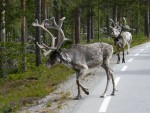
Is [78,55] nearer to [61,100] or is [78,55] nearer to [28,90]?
[61,100]

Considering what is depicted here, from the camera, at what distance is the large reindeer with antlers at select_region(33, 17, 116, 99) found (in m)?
10.6

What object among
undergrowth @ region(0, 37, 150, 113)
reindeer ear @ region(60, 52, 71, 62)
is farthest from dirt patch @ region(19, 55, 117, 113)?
reindeer ear @ region(60, 52, 71, 62)

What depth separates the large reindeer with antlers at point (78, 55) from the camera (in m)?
10.6

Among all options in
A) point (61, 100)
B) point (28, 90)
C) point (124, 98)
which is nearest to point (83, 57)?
point (61, 100)

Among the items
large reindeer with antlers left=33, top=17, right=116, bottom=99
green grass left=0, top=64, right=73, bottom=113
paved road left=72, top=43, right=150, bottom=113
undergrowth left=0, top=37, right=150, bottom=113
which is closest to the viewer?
paved road left=72, top=43, right=150, bottom=113

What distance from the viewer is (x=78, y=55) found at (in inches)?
439

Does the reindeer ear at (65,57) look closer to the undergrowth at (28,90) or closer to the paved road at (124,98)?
the paved road at (124,98)

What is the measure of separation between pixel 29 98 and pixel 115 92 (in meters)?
2.73

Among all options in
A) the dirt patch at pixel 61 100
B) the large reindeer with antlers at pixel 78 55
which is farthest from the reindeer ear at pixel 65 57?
the dirt patch at pixel 61 100

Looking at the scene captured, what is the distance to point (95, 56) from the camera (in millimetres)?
11500

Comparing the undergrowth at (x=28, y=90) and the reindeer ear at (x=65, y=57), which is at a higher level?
the reindeer ear at (x=65, y=57)

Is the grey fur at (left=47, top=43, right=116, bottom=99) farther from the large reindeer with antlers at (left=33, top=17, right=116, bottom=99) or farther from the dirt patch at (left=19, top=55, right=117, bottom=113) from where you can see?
the dirt patch at (left=19, top=55, right=117, bottom=113)

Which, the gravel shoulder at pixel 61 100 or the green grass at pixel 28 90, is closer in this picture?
the gravel shoulder at pixel 61 100

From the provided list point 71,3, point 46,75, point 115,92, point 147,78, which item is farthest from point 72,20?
point 115,92
